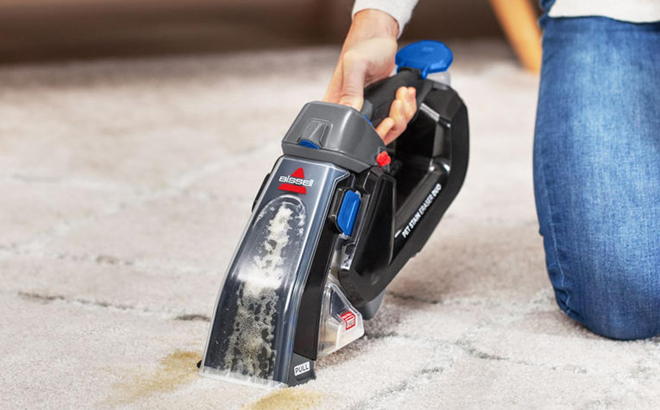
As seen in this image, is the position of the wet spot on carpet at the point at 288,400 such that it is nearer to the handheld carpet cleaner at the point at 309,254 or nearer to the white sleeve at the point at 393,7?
the handheld carpet cleaner at the point at 309,254

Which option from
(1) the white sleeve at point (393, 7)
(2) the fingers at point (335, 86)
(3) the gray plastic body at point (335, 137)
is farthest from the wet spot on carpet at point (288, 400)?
(1) the white sleeve at point (393, 7)

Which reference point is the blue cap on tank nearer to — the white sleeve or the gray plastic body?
the white sleeve

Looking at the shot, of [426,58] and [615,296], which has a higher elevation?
[426,58]

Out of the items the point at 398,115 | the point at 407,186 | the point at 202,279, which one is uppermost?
the point at 398,115

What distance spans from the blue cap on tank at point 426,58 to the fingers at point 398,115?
0.21ft

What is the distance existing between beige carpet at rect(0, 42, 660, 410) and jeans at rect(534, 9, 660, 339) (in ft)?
0.16

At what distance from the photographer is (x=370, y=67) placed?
95cm

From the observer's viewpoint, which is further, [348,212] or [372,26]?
[372,26]

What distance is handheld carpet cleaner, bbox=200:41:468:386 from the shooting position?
2.64ft

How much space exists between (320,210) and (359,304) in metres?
0.13

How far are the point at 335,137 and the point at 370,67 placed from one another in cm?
16

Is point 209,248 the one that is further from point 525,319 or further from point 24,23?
point 24,23

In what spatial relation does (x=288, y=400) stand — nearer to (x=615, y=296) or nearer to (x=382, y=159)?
(x=382, y=159)

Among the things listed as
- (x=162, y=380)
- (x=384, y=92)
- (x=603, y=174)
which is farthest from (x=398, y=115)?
(x=162, y=380)
